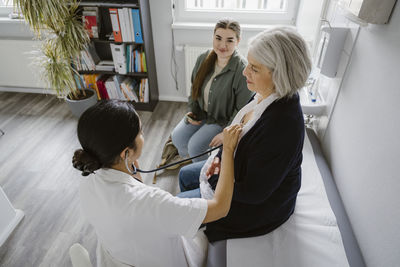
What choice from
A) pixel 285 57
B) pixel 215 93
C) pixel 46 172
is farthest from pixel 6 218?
pixel 285 57

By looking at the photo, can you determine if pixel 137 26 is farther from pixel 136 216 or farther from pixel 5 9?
pixel 136 216

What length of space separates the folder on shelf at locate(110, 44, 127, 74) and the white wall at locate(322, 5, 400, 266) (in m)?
2.13

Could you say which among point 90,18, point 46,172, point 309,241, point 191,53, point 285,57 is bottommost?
point 46,172

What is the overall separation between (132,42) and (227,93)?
54.5 inches

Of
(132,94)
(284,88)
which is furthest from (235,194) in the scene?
(132,94)

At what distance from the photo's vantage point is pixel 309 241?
1.09 metres

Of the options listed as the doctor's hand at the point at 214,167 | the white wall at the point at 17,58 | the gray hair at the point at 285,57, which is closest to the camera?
the gray hair at the point at 285,57

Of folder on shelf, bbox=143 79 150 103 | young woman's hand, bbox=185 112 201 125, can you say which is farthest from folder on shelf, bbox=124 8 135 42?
young woman's hand, bbox=185 112 201 125

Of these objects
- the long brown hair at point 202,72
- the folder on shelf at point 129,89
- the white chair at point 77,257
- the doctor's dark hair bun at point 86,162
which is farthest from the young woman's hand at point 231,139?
the folder on shelf at point 129,89

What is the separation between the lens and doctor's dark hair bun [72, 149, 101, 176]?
2.76ft

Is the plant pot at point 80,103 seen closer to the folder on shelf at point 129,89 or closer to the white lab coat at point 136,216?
the folder on shelf at point 129,89

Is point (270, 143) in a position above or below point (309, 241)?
above

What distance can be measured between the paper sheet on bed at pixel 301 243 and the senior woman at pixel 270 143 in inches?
1.7

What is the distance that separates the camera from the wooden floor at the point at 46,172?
1.69 metres
